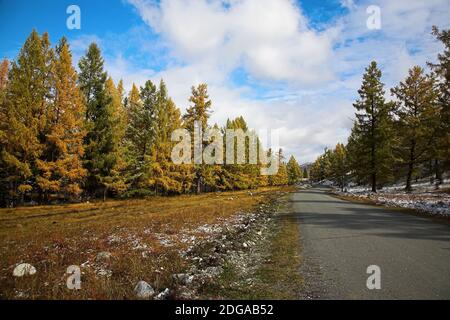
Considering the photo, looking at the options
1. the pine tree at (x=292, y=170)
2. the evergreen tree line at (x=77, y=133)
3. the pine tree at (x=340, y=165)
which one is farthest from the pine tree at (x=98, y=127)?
the pine tree at (x=292, y=170)

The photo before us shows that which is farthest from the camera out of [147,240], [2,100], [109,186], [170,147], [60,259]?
[170,147]

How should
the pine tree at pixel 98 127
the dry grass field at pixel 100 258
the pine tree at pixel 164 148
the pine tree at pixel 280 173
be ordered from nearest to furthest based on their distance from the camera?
the dry grass field at pixel 100 258 < the pine tree at pixel 98 127 < the pine tree at pixel 164 148 < the pine tree at pixel 280 173

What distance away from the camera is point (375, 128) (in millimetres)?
37344

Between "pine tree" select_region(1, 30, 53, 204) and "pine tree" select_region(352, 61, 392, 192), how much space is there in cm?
3881

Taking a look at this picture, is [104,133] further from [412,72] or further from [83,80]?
[412,72]

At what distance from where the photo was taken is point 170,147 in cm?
4006

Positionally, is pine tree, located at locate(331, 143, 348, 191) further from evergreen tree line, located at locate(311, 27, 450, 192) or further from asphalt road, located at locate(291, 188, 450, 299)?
asphalt road, located at locate(291, 188, 450, 299)

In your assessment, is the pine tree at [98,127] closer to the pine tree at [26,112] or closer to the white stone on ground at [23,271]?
the pine tree at [26,112]

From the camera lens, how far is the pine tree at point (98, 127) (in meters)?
33.9

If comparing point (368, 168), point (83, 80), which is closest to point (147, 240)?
point (83, 80)

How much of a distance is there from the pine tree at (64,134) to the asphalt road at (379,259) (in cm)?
2694

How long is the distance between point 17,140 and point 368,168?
4180 centimetres

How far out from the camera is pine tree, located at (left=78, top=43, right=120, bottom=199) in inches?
1334

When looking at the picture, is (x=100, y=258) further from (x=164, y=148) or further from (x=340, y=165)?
(x=340, y=165)
